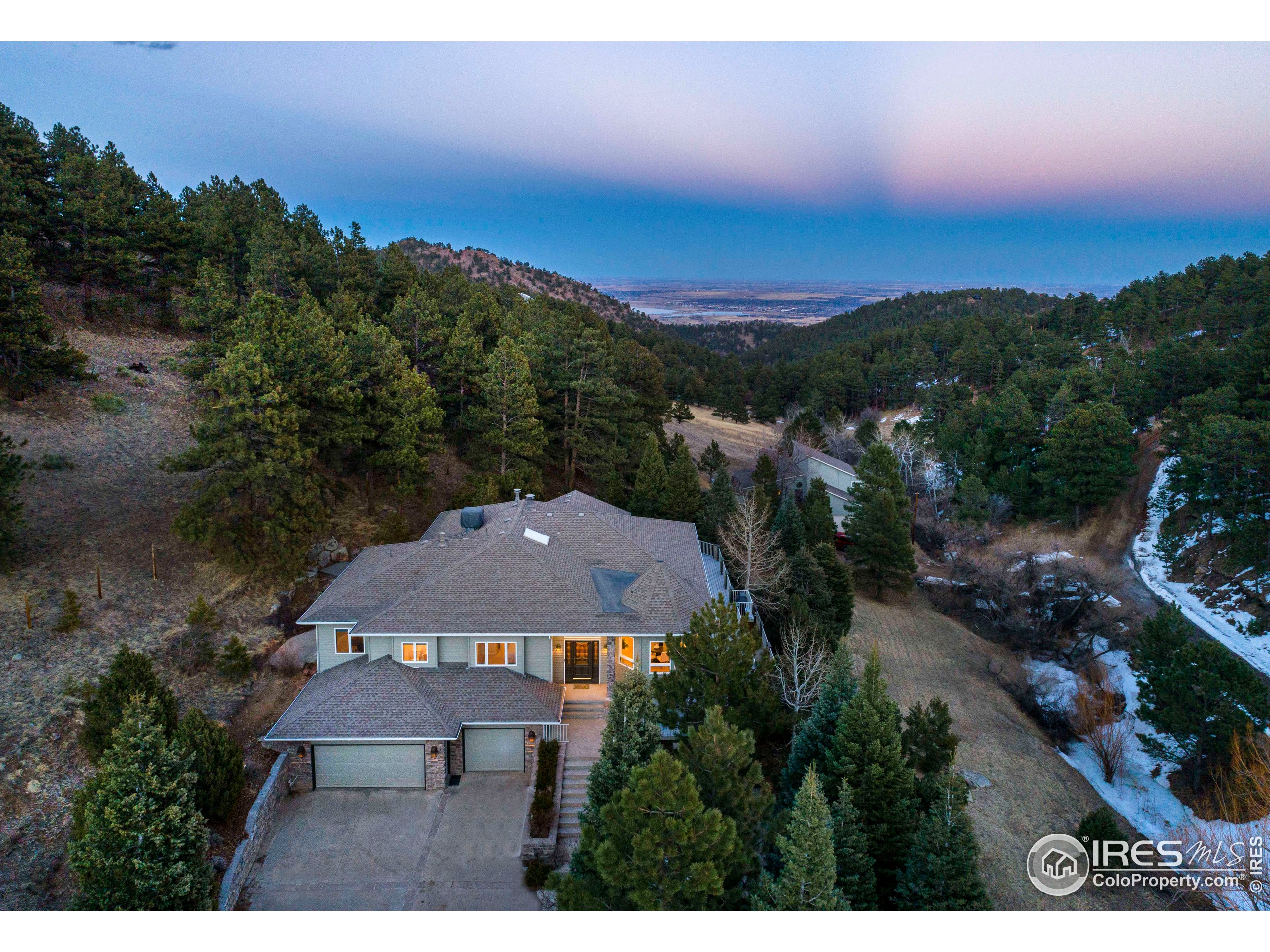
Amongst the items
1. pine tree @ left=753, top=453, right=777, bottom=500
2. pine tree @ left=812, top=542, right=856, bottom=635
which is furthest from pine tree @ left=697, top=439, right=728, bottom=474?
pine tree @ left=812, top=542, right=856, bottom=635

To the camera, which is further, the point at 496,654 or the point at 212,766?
the point at 496,654

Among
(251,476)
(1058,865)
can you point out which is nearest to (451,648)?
(251,476)

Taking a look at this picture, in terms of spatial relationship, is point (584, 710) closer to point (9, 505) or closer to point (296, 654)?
point (296, 654)

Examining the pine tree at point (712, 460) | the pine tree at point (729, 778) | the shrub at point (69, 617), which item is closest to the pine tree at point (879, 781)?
the pine tree at point (729, 778)

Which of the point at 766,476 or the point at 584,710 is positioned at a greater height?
the point at 766,476

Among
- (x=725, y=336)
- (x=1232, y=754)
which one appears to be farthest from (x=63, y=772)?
(x=725, y=336)

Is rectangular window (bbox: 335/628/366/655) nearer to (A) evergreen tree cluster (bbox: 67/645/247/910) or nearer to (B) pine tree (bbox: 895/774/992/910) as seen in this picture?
(A) evergreen tree cluster (bbox: 67/645/247/910)
